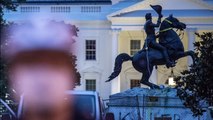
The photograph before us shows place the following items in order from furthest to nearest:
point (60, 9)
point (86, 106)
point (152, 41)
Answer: point (60, 9) → point (152, 41) → point (86, 106)

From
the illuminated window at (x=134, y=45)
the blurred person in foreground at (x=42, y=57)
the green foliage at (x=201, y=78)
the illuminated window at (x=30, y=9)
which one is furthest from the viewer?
the illuminated window at (x=30, y=9)

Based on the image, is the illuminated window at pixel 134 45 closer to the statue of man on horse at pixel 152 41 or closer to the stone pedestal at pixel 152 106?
the statue of man on horse at pixel 152 41

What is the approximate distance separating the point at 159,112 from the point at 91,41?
33692 millimetres

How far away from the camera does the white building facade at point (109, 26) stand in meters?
53.2

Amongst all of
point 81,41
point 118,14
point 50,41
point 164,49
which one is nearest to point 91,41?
point 81,41

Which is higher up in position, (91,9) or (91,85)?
(91,9)

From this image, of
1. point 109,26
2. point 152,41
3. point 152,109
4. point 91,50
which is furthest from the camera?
point 91,50

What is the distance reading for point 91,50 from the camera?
57500 mm

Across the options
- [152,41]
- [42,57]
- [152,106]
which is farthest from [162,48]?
[42,57]

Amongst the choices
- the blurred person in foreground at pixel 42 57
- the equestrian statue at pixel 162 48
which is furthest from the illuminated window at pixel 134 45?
the equestrian statue at pixel 162 48

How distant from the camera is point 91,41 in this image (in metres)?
57.4

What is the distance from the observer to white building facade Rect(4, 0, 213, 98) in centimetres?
5316

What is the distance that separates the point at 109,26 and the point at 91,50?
2607 millimetres

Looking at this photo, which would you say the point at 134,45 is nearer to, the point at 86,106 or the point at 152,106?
the point at 152,106
